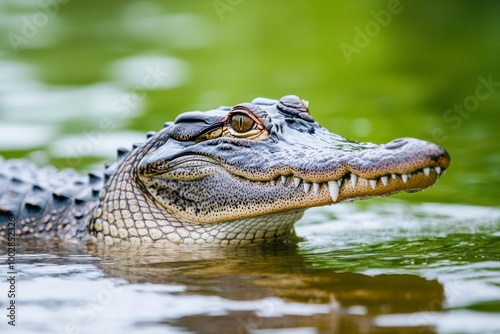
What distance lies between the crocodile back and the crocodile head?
20.4 inches

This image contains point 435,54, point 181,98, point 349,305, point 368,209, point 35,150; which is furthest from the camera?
point 435,54

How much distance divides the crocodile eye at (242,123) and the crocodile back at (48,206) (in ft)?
3.76

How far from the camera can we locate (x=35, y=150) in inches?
360

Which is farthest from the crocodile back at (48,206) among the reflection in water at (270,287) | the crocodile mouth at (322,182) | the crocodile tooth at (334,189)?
the crocodile tooth at (334,189)

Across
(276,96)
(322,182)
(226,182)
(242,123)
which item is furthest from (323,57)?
(322,182)

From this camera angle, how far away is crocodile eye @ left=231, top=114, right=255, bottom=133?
5.43m

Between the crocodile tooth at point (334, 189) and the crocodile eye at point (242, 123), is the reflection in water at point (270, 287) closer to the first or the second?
the crocodile tooth at point (334, 189)

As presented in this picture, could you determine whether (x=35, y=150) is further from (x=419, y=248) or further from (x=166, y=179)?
(x=419, y=248)

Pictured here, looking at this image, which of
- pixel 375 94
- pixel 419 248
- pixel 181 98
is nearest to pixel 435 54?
pixel 375 94

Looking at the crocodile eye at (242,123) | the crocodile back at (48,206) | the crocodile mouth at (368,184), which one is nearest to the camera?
the crocodile mouth at (368,184)

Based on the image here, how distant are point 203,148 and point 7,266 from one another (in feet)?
4.47

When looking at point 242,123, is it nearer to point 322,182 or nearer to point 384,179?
point 322,182

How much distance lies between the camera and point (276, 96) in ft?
37.4

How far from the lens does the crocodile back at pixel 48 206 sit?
604 centimetres
